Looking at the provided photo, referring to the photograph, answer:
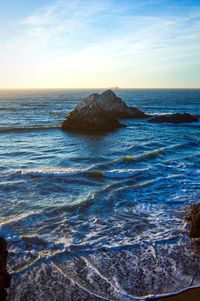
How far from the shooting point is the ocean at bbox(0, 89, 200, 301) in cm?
834

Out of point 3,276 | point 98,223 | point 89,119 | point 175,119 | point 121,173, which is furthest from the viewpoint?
point 175,119

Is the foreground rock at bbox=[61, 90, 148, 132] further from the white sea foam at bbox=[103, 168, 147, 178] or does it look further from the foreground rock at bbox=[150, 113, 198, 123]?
the white sea foam at bbox=[103, 168, 147, 178]

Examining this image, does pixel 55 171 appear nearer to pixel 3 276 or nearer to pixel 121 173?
pixel 121 173

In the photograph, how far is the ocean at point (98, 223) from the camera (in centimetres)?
834

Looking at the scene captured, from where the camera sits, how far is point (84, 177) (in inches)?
704

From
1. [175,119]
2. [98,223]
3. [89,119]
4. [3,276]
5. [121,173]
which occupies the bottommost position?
[98,223]

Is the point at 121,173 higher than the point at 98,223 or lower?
higher

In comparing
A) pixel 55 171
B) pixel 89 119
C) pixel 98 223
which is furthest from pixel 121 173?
pixel 89 119

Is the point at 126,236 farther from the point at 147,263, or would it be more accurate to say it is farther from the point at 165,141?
the point at 165,141

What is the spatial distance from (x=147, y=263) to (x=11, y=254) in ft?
12.8

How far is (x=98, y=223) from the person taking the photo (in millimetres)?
12023

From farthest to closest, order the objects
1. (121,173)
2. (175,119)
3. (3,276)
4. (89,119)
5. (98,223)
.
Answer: (175,119) < (89,119) < (121,173) < (98,223) < (3,276)

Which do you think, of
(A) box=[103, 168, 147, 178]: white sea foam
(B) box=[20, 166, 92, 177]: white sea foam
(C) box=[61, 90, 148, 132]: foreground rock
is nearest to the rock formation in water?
(B) box=[20, 166, 92, 177]: white sea foam

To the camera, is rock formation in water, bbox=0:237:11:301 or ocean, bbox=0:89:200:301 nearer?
rock formation in water, bbox=0:237:11:301
